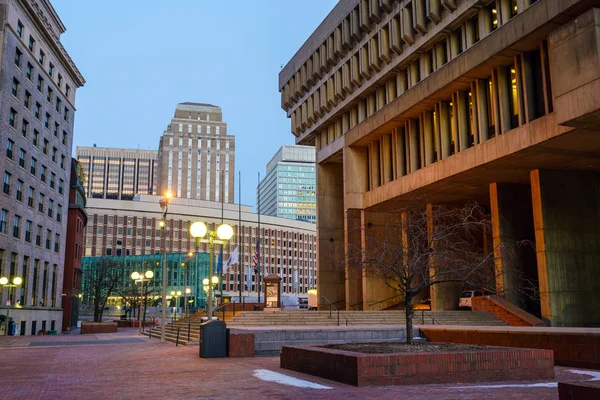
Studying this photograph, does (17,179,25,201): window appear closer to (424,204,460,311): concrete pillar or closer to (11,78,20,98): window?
(11,78,20,98): window

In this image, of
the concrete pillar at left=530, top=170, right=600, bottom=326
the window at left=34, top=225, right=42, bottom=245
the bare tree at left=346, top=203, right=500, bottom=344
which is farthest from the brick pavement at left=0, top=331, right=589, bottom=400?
the window at left=34, top=225, right=42, bottom=245

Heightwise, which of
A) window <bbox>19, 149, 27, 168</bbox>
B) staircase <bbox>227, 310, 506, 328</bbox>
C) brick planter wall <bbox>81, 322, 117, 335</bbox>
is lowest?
brick planter wall <bbox>81, 322, 117, 335</bbox>

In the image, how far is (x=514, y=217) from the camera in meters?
36.7

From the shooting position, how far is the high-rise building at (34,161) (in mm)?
45250

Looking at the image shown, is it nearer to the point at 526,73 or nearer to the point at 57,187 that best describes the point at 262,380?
the point at 526,73

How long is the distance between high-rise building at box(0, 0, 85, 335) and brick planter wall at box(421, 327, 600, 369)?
37.2 metres

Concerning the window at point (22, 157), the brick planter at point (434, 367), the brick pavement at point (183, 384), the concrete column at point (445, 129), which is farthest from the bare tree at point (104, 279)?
the brick planter at point (434, 367)

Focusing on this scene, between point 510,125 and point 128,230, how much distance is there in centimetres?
10826

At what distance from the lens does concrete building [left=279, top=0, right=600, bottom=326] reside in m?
27.2

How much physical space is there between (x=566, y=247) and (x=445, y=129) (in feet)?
34.4

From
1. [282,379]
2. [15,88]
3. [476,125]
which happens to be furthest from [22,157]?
[282,379]

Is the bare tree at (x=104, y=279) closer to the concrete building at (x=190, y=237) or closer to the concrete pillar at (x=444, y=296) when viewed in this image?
the concrete building at (x=190, y=237)

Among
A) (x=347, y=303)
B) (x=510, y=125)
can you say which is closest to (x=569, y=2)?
(x=510, y=125)

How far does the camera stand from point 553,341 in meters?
15.5
